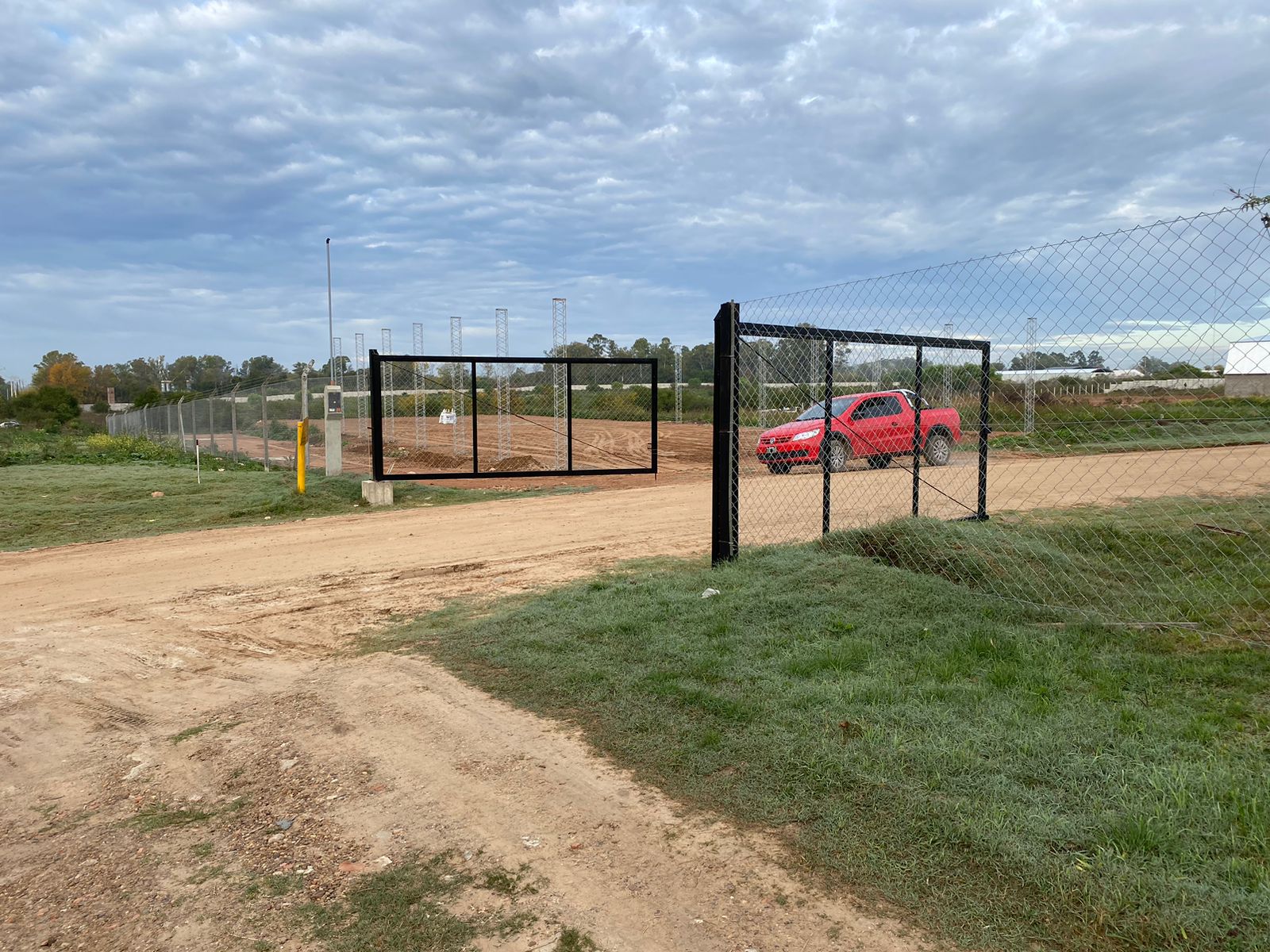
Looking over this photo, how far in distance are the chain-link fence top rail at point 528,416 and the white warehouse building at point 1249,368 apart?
395 inches

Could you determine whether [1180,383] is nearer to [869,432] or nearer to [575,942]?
[575,942]

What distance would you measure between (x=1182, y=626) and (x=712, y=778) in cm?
302

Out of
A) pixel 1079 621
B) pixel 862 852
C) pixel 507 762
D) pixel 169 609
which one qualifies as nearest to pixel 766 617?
pixel 1079 621

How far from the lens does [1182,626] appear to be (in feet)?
16.4

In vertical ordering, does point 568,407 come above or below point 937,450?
above

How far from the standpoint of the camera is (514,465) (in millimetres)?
18297

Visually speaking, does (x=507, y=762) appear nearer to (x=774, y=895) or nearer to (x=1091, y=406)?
(x=774, y=895)

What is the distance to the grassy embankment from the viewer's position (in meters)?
13.1

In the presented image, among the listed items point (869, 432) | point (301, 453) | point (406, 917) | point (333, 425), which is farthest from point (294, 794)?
point (333, 425)

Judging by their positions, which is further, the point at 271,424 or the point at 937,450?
the point at 271,424

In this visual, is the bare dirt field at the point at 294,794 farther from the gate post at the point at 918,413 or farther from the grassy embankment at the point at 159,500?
the grassy embankment at the point at 159,500

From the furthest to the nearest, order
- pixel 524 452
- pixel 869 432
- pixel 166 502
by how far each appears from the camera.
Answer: pixel 524 452, pixel 166 502, pixel 869 432

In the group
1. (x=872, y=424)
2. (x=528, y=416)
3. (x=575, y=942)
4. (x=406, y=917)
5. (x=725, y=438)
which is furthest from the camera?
(x=528, y=416)

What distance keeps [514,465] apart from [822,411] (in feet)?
36.7
